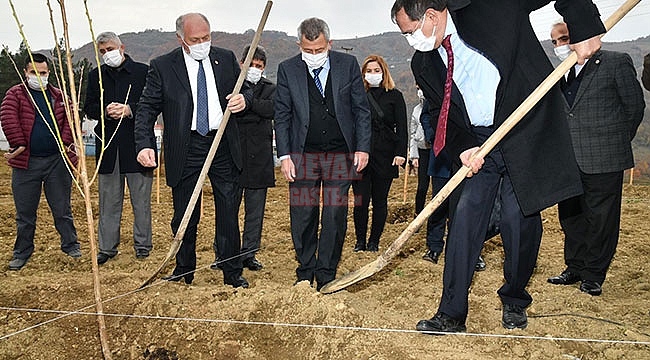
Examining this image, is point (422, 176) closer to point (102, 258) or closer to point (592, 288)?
point (592, 288)

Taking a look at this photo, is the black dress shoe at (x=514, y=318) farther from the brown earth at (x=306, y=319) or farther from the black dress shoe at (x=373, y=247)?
the black dress shoe at (x=373, y=247)

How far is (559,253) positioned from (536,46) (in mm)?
2976

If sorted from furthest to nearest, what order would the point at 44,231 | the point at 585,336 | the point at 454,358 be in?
the point at 44,231, the point at 585,336, the point at 454,358

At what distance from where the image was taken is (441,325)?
2922 millimetres

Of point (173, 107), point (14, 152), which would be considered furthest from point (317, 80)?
point (14, 152)

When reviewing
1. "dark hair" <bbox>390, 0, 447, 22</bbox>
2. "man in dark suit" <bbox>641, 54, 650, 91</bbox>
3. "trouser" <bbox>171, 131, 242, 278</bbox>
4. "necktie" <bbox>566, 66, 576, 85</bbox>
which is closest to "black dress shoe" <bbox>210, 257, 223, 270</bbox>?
"trouser" <bbox>171, 131, 242, 278</bbox>

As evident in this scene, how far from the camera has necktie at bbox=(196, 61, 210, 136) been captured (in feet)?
12.8

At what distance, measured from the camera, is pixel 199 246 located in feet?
18.4

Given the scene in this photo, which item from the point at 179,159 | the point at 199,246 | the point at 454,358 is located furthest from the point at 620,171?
the point at 199,246

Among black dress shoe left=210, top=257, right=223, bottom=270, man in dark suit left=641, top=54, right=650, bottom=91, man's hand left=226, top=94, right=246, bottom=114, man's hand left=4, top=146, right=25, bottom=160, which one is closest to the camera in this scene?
man in dark suit left=641, top=54, right=650, bottom=91

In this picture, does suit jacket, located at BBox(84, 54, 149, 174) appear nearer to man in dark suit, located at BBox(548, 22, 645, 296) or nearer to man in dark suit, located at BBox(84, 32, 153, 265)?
man in dark suit, located at BBox(84, 32, 153, 265)

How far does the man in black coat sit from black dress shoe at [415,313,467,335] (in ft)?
7.20

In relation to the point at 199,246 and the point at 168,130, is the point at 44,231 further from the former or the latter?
the point at 168,130

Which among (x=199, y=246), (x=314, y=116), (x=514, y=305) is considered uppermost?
(x=314, y=116)
